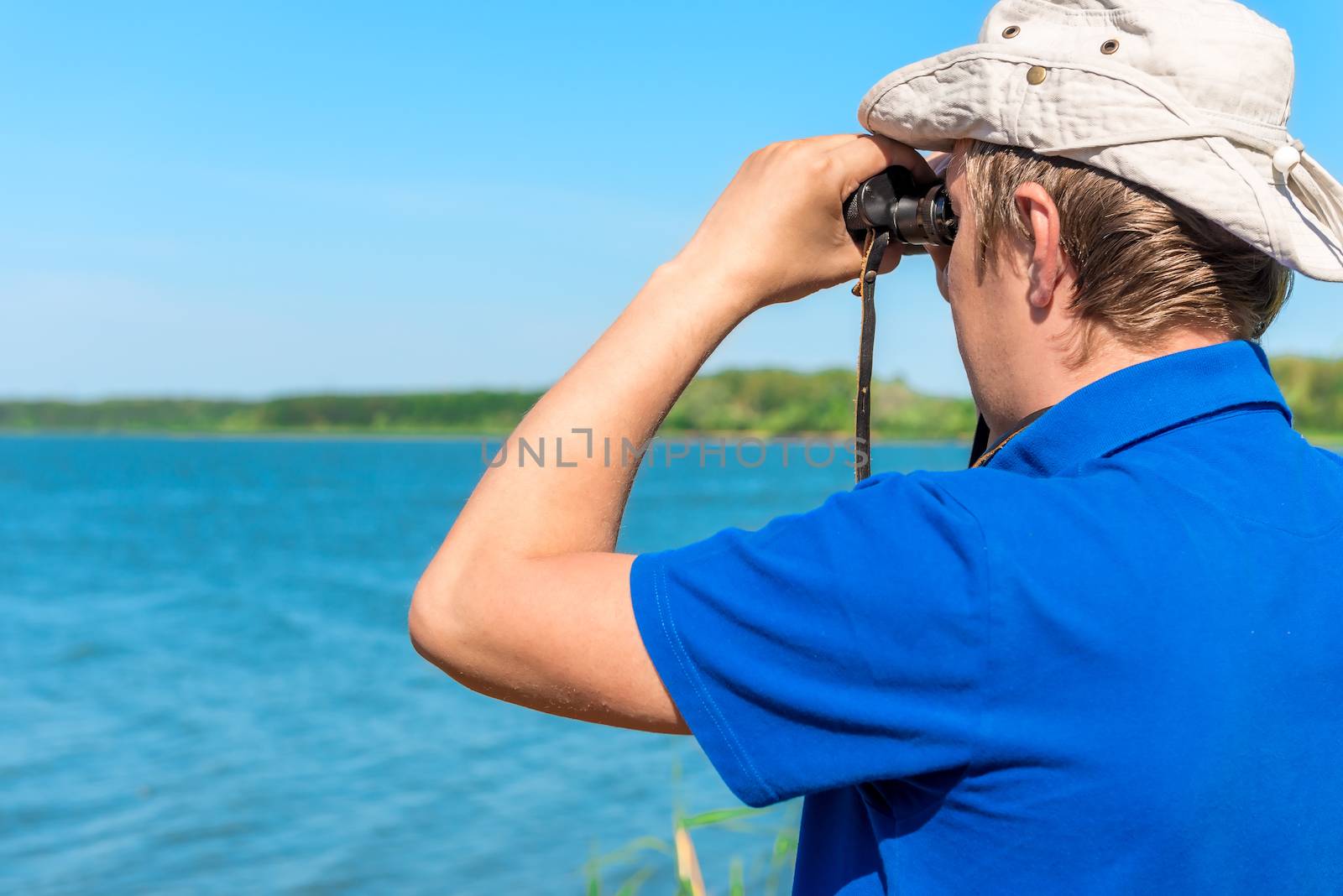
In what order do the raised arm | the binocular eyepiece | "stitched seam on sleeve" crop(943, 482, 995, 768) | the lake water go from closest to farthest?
1. "stitched seam on sleeve" crop(943, 482, 995, 768)
2. the raised arm
3. the binocular eyepiece
4. the lake water

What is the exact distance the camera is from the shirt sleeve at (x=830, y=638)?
96 centimetres

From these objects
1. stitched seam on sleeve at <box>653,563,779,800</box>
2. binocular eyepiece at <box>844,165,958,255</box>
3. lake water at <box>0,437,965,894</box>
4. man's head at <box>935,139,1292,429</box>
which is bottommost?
lake water at <box>0,437,965,894</box>

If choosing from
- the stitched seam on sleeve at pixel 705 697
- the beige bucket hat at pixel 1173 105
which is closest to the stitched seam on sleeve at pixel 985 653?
the stitched seam on sleeve at pixel 705 697

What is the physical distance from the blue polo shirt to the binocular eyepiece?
40cm

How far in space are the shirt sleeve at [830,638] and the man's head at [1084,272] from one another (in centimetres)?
28

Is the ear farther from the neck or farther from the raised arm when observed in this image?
the raised arm

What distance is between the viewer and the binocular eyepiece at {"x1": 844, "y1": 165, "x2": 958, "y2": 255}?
1353mm

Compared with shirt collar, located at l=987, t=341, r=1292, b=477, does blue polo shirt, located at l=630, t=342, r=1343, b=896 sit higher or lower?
lower

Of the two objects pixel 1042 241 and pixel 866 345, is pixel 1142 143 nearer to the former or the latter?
pixel 1042 241

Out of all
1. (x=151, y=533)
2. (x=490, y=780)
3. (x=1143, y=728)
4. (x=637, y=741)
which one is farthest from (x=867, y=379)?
(x=151, y=533)

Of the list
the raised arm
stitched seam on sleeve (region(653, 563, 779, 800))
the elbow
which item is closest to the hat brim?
the raised arm

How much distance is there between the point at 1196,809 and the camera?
96 centimetres

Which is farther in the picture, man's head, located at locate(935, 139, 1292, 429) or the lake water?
the lake water

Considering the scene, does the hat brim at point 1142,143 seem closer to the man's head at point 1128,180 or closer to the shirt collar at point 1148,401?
the man's head at point 1128,180
